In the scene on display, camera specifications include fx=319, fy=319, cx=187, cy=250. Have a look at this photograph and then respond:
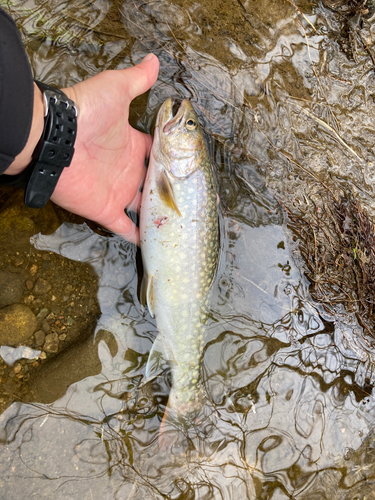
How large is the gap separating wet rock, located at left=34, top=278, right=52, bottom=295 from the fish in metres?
0.84

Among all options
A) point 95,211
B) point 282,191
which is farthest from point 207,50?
point 95,211

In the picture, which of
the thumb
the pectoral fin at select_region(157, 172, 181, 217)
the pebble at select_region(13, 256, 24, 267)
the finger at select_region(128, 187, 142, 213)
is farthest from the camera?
the finger at select_region(128, 187, 142, 213)

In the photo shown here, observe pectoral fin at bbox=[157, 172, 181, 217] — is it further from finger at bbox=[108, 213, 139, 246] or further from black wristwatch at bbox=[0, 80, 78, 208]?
black wristwatch at bbox=[0, 80, 78, 208]

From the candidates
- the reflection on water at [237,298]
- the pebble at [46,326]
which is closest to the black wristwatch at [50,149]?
the reflection on water at [237,298]

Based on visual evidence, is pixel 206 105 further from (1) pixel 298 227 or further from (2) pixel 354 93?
(2) pixel 354 93

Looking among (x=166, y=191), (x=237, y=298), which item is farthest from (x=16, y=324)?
(x=237, y=298)

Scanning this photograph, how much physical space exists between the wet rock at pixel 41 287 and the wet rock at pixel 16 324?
0.53ft

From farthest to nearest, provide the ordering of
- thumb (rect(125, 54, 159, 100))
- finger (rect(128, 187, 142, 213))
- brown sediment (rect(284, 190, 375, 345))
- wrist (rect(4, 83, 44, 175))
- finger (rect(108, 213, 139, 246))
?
brown sediment (rect(284, 190, 375, 345))
finger (rect(128, 187, 142, 213))
finger (rect(108, 213, 139, 246))
thumb (rect(125, 54, 159, 100))
wrist (rect(4, 83, 44, 175))

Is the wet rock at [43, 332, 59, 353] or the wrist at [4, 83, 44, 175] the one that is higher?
the wrist at [4, 83, 44, 175]

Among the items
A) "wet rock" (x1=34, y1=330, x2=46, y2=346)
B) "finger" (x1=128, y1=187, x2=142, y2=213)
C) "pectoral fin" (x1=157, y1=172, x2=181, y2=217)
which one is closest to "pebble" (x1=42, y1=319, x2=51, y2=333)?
"wet rock" (x1=34, y1=330, x2=46, y2=346)

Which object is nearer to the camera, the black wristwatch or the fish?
the black wristwatch

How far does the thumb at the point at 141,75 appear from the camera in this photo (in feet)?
8.02

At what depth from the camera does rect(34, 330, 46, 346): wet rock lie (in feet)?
8.84

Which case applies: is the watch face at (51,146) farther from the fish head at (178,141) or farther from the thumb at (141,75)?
the fish head at (178,141)
